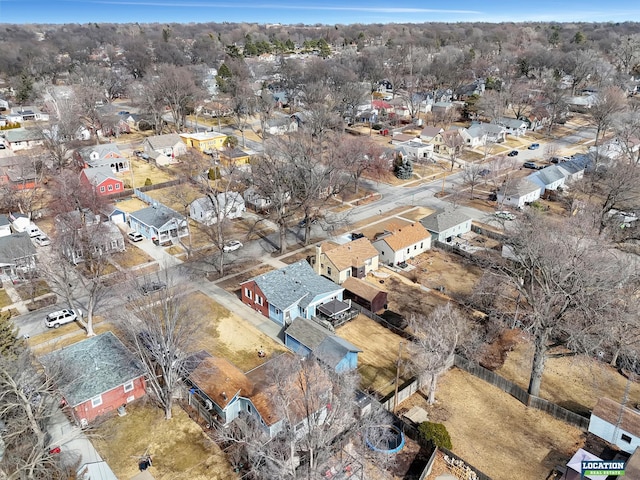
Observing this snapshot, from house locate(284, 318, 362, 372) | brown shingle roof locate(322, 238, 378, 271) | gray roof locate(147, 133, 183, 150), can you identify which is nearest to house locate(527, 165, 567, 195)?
brown shingle roof locate(322, 238, 378, 271)

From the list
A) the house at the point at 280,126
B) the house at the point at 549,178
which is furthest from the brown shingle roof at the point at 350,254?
the house at the point at 280,126

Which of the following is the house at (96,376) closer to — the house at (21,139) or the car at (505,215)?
the car at (505,215)

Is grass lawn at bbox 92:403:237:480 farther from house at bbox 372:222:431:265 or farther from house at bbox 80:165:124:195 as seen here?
house at bbox 80:165:124:195

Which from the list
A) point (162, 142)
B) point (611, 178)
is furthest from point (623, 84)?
point (162, 142)

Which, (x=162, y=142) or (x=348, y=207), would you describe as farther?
(x=162, y=142)

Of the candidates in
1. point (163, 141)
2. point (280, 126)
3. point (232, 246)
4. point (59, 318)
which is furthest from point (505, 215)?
point (163, 141)

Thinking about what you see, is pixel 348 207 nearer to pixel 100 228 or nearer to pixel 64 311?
pixel 100 228
